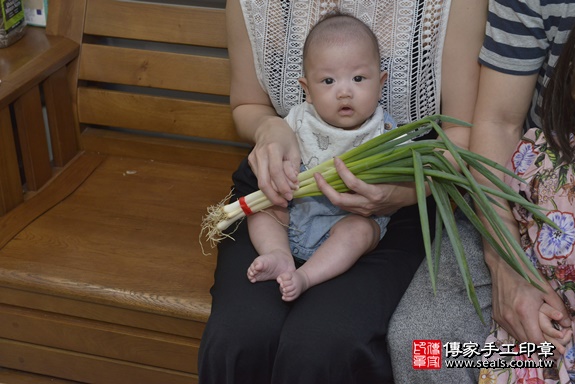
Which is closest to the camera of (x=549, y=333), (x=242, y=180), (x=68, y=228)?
(x=549, y=333)

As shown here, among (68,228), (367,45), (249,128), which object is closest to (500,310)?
(367,45)

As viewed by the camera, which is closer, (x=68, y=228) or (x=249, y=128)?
(x=249, y=128)

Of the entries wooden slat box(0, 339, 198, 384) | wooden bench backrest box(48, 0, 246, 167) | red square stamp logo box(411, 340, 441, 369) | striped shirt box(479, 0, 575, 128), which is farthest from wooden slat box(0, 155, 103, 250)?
striped shirt box(479, 0, 575, 128)

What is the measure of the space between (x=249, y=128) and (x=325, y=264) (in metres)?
0.53

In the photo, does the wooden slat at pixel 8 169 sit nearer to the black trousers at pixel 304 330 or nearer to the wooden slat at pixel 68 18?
the wooden slat at pixel 68 18

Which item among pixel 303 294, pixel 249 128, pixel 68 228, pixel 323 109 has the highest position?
pixel 323 109

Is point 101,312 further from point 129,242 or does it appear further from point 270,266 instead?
point 270,266

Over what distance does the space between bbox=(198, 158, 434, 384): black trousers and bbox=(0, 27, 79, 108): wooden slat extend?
880mm

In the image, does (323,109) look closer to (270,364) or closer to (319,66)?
(319,66)

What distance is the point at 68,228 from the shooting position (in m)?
2.35

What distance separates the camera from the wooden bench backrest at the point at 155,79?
2559 mm

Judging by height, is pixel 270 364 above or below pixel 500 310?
below

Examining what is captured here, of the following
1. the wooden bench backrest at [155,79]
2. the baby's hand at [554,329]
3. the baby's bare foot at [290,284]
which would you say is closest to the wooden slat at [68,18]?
the wooden bench backrest at [155,79]

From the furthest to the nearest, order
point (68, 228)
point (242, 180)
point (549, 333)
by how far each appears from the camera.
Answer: point (68, 228)
point (242, 180)
point (549, 333)
